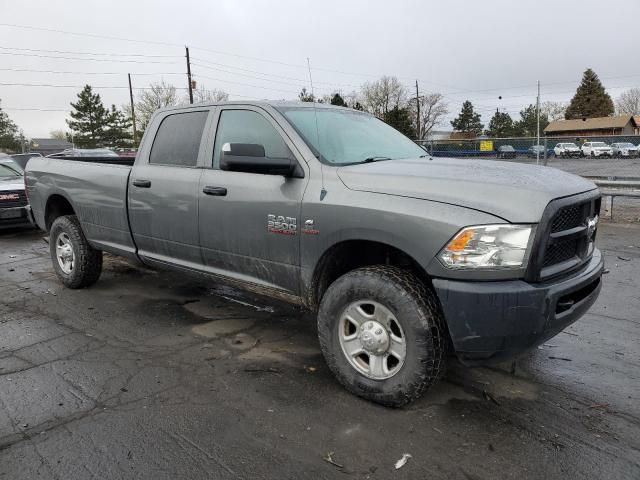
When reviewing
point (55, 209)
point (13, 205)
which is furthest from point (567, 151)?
point (55, 209)

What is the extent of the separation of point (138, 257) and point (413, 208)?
3.09 m

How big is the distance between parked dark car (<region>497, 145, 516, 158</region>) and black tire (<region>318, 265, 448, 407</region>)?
15984 millimetres

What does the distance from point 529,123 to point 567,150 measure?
74381 millimetres

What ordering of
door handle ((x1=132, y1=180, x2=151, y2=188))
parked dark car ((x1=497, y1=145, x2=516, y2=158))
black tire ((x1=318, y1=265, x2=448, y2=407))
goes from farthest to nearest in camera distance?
parked dark car ((x1=497, y1=145, x2=516, y2=158)) → door handle ((x1=132, y1=180, x2=151, y2=188)) → black tire ((x1=318, y1=265, x2=448, y2=407))

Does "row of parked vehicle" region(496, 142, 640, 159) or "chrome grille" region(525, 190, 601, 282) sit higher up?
"row of parked vehicle" region(496, 142, 640, 159)

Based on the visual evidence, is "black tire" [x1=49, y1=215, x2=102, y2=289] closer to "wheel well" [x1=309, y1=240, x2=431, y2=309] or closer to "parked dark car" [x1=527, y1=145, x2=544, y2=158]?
"wheel well" [x1=309, y1=240, x2=431, y2=309]

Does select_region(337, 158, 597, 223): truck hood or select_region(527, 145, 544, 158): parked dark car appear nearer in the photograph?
select_region(337, 158, 597, 223): truck hood

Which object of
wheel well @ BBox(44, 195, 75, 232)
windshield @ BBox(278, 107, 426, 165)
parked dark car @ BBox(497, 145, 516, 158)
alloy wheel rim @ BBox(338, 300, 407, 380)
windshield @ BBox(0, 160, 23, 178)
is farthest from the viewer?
parked dark car @ BBox(497, 145, 516, 158)

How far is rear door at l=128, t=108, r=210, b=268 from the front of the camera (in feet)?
14.3

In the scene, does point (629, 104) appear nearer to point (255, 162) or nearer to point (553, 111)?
point (553, 111)

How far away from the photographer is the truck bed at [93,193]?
16.7 ft

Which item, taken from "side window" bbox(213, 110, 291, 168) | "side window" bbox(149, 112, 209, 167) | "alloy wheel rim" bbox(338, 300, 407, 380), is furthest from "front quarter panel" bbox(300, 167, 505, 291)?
"side window" bbox(149, 112, 209, 167)

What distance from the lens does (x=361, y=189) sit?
3.27 metres

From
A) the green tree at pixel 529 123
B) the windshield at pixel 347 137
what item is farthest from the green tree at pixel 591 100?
the windshield at pixel 347 137
